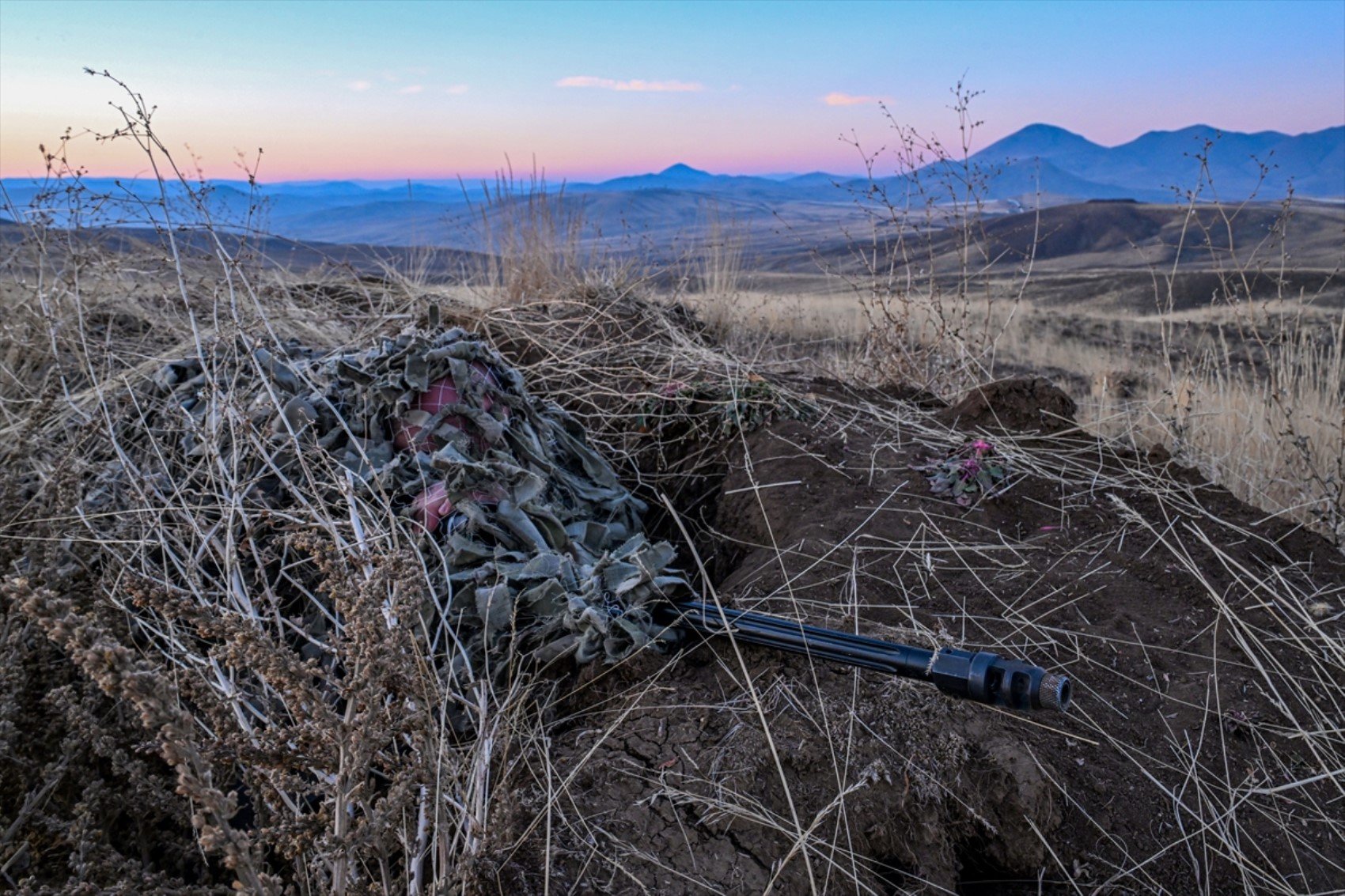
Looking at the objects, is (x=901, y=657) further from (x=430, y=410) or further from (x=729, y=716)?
(x=430, y=410)

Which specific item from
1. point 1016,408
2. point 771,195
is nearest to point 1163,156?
point 771,195

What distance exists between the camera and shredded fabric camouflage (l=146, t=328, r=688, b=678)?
89.2 inches

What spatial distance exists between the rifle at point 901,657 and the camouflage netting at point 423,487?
15 cm

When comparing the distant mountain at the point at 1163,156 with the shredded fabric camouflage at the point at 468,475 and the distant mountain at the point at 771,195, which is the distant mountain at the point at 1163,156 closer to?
the distant mountain at the point at 771,195

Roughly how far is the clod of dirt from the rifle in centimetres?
171

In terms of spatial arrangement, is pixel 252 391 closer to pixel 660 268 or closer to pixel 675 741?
pixel 675 741

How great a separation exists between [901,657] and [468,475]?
1383 millimetres

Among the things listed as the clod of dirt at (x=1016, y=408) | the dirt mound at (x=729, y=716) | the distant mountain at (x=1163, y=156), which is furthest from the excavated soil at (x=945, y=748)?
the distant mountain at (x=1163, y=156)

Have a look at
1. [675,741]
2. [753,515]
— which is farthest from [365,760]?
[753,515]

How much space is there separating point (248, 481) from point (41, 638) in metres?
0.62

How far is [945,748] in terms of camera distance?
1.80 metres

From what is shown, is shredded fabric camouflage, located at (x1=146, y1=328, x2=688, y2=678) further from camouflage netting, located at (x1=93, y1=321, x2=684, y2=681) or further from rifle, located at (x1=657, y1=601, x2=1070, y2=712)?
rifle, located at (x1=657, y1=601, x2=1070, y2=712)

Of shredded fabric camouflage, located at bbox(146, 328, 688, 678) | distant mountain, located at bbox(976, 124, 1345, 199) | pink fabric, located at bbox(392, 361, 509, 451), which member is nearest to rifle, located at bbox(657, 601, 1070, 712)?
shredded fabric camouflage, located at bbox(146, 328, 688, 678)

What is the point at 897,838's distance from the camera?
1678 mm
